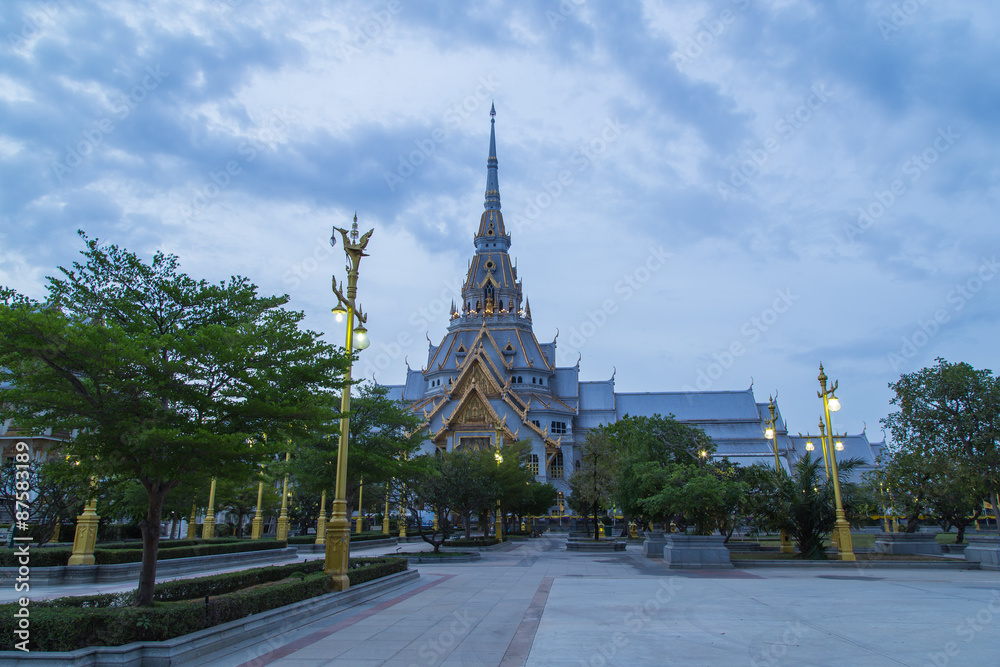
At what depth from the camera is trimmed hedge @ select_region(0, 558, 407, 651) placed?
7.18 meters

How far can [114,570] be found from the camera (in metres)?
17.8

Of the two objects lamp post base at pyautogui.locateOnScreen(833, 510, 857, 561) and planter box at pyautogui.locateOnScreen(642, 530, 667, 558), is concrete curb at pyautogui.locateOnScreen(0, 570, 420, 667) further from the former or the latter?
lamp post base at pyautogui.locateOnScreen(833, 510, 857, 561)

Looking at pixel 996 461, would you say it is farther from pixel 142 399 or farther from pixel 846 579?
pixel 142 399

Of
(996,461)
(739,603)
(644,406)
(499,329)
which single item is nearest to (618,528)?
(644,406)

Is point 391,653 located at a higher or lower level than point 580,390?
lower

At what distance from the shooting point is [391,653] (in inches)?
336

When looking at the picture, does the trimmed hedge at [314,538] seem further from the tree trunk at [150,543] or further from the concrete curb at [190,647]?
the tree trunk at [150,543]

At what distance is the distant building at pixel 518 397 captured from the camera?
235 feet

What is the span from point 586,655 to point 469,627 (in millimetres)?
3098

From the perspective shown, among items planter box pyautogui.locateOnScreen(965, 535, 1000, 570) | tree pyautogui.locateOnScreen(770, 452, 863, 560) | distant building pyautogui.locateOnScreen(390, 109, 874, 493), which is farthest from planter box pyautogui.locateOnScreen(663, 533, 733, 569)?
distant building pyautogui.locateOnScreen(390, 109, 874, 493)

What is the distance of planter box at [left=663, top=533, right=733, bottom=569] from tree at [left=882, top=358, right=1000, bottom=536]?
11227 millimetres

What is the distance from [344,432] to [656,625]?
7630mm

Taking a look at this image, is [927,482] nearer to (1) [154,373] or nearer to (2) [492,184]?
(1) [154,373]
